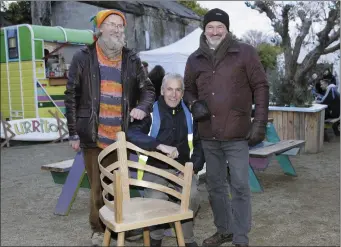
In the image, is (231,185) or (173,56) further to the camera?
(173,56)

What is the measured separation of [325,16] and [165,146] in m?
7.36

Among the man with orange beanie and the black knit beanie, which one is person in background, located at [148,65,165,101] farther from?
the black knit beanie

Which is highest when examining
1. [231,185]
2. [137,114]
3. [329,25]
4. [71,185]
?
[329,25]

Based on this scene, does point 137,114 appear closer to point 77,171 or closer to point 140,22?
point 77,171

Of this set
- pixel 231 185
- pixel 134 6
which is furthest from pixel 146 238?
pixel 134 6

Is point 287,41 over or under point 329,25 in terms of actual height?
under

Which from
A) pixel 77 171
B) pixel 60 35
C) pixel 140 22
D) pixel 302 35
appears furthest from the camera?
pixel 140 22

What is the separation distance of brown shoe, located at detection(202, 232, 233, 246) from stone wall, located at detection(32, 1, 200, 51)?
1243cm

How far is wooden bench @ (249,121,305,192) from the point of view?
189 inches

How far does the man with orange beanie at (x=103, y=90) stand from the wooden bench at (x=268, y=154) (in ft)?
6.68

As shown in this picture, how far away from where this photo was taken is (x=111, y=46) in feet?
10.0

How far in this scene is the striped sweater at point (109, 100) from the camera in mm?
3148

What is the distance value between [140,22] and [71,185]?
537 inches

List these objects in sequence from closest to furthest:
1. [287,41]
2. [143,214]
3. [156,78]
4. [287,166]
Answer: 1. [143,214]
2. [287,166]
3. [156,78]
4. [287,41]
